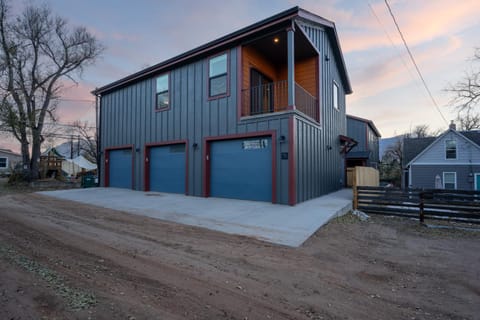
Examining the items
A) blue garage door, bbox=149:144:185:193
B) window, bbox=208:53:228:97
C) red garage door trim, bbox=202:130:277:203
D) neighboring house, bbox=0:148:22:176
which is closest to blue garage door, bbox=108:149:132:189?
blue garage door, bbox=149:144:185:193

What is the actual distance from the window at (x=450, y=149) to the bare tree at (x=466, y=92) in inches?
124

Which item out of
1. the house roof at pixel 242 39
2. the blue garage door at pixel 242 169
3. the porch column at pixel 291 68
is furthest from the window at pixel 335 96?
the blue garage door at pixel 242 169

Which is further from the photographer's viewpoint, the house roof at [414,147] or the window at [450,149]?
the house roof at [414,147]

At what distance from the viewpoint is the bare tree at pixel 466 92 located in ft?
42.9

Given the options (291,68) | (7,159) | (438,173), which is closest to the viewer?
(291,68)

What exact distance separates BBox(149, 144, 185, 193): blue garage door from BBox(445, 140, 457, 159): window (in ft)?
58.8

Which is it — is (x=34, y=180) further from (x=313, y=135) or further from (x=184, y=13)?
(x=313, y=135)

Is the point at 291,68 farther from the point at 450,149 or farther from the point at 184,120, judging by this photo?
the point at 450,149

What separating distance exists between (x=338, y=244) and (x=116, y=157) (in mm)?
12487

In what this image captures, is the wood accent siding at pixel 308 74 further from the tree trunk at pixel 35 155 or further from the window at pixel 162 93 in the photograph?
the tree trunk at pixel 35 155

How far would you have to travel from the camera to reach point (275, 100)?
9.30m

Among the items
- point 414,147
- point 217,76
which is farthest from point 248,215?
point 414,147

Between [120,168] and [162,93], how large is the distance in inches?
196

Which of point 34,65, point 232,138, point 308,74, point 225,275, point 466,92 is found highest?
point 34,65
